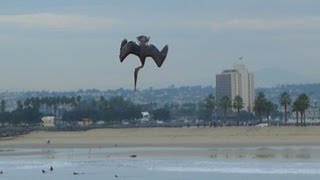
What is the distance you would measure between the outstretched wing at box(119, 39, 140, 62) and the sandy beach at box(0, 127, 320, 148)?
223ft

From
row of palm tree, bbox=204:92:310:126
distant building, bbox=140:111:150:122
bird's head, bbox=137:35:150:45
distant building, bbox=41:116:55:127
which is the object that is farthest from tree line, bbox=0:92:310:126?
bird's head, bbox=137:35:150:45

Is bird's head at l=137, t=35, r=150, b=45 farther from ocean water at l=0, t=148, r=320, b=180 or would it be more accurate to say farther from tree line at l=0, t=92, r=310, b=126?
tree line at l=0, t=92, r=310, b=126

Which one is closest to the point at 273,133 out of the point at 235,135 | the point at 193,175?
the point at 235,135

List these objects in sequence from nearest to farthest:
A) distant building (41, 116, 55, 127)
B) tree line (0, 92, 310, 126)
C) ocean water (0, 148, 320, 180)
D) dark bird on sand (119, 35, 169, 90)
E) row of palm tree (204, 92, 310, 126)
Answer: dark bird on sand (119, 35, 169, 90) < ocean water (0, 148, 320, 180) < row of palm tree (204, 92, 310, 126) < tree line (0, 92, 310, 126) < distant building (41, 116, 55, 127)

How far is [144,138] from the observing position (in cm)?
9781

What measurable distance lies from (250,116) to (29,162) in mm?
114375

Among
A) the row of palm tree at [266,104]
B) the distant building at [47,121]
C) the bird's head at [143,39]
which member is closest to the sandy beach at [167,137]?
the row of palm tree at [266,104]

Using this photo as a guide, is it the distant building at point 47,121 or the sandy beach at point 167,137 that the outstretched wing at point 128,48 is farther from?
the distant building at point 47,121

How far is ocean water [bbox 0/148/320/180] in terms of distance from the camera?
40.8 m

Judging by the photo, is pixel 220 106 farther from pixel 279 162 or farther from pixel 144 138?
pixel 279 162

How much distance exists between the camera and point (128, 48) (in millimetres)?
9273

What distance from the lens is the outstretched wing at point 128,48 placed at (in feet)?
30.1

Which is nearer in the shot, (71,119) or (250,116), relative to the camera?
(71,119)

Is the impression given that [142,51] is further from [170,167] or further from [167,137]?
[167,137]
